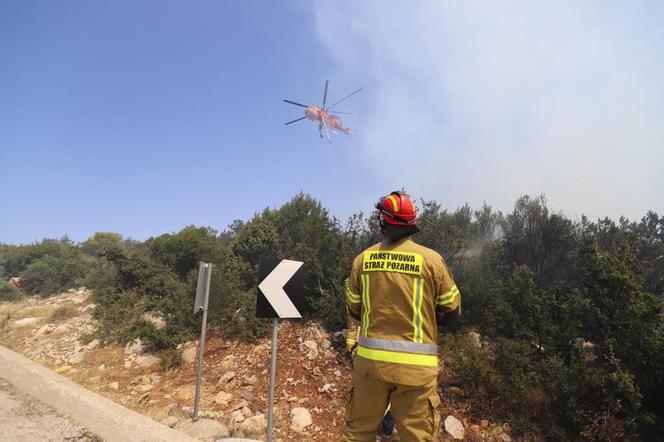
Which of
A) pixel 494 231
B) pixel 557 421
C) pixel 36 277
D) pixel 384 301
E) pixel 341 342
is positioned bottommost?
pixel 557 421

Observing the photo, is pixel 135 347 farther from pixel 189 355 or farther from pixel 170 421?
pixel 170 421

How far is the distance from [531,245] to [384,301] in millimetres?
10572

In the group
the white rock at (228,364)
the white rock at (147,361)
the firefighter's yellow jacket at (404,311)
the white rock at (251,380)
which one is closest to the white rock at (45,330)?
the white rock at (147,361)

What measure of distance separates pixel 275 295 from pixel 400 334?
1853mm

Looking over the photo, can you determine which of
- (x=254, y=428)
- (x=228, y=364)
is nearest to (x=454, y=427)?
(x=254, y=428)

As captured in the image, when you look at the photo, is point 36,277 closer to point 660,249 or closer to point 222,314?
point 222,314

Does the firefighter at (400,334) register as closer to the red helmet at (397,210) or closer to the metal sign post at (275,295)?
the red helmet at (397,210)

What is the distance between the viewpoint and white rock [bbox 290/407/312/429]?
17.6 ft

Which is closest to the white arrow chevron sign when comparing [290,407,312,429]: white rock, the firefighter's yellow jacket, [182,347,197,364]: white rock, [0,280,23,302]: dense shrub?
the firefighter's yellow jacket

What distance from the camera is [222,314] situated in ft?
30.9

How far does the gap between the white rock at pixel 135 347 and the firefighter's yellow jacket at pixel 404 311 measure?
8.23 metres

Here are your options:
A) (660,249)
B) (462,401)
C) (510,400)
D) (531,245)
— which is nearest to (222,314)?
(462,401)

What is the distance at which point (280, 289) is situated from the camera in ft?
13.2

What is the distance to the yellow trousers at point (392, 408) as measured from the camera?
2344 millimetres
